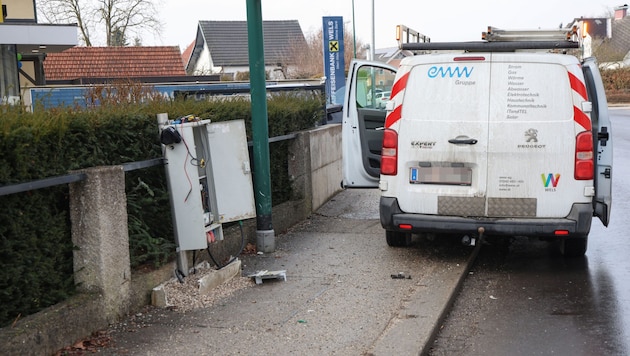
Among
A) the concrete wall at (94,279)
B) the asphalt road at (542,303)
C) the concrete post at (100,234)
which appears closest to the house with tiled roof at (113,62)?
the asphalt road at (542,303)

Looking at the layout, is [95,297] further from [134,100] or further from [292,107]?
[292,107]

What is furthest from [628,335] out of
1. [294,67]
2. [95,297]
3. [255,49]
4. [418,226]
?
[294,67]

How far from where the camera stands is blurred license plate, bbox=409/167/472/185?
7.52m

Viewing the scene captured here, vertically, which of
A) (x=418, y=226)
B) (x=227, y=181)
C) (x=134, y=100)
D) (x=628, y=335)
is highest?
(x=134, y=100)

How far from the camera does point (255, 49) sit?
8.00m

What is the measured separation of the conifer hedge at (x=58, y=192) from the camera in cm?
477

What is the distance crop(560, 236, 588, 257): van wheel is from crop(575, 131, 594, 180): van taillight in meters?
1.07

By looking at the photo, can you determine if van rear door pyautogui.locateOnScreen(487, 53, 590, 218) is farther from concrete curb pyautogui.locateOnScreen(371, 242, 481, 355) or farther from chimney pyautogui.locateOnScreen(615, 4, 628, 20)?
chimney pyautogui.locateOnScreen(615, 4, 628, 20)

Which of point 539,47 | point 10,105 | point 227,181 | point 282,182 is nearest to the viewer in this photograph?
point 10,105

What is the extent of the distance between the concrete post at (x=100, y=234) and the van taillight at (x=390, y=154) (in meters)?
2.93

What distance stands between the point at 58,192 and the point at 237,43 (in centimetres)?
7019

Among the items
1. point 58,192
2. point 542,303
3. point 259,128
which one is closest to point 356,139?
point 259,128

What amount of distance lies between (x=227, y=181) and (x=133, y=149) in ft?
3.64

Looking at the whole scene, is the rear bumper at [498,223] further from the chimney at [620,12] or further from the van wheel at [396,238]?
the chimney at [620,12]
